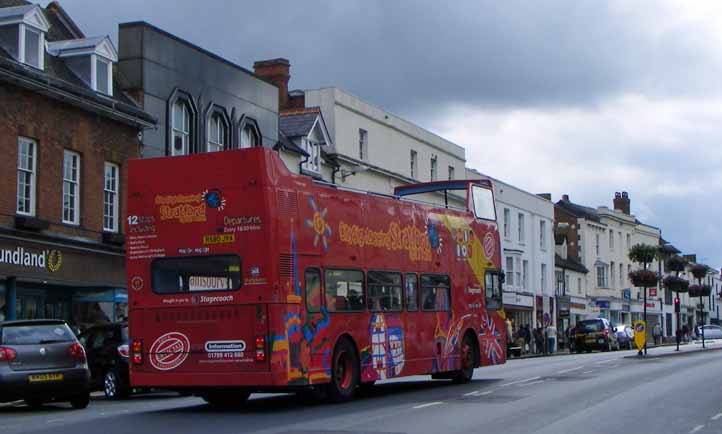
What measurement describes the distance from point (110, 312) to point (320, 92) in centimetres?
1798

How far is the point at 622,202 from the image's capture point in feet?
317

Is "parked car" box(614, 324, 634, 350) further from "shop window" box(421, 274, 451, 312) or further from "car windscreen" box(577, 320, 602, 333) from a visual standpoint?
"shop window" box(421, 274, 451, 312)

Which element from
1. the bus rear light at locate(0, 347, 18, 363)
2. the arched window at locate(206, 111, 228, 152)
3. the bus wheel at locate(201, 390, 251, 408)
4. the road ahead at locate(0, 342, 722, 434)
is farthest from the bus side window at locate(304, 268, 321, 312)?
the arched window at locate(206, 111, 228, 152)

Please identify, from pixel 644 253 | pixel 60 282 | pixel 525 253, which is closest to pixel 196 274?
pixel 60 282

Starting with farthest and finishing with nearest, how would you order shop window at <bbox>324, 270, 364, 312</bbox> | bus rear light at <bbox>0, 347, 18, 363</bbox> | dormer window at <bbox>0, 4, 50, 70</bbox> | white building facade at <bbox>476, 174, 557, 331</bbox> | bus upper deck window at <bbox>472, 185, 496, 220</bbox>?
white building facade at <bbox>476, 174, 557, 331</bbox> < dormer window at <bbox>0, 4, 50, 70</bbox> < bus upper deck window at <bbox>472, 185, 496, 220</bbox> < shop window at <bbox>324, 270, 364, 312</bbox> < bus rear light at <bbox>0, 347, 18, 363</bbox>

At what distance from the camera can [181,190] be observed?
17531 millimetres

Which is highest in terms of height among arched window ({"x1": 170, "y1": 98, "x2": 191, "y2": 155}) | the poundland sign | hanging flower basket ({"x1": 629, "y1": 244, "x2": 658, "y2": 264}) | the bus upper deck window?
arched window ({"x1": 170, "y1": 98, "x2": 191, "y2": 155})

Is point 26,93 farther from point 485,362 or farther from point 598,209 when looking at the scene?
point 598,209

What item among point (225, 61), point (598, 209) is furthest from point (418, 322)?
point (598, 209)

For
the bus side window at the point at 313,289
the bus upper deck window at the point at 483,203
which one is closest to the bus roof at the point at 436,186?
the bus upper deck window at the point at 483,203

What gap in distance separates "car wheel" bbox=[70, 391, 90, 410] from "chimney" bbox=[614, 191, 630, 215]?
81.9 metres

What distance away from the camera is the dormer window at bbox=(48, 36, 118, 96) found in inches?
1243

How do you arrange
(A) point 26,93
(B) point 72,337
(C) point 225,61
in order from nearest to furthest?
(B) point 72,337 → (A) point 26,93 → (C) point 225,61

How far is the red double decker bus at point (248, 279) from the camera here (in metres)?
16.9
